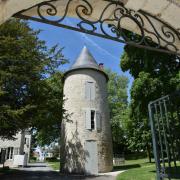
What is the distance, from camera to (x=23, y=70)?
1255cm

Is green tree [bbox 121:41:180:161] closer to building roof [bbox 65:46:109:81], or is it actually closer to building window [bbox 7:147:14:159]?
building roof [bbox 65:46:109:81]

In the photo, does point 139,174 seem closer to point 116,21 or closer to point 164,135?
point 164,135

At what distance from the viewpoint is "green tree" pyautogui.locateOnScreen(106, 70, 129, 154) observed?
32.1 meters

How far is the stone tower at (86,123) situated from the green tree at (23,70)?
5.30m

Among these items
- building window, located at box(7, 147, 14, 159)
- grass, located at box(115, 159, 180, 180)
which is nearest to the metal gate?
grass, located at box(115, 159, 180, 180)

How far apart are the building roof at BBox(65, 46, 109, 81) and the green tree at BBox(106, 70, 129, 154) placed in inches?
464

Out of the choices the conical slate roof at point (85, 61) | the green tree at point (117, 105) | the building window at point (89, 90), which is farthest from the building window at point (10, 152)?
the building window at point (89, 90)

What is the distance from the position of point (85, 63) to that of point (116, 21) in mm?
17974

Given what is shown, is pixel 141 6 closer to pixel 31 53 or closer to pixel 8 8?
pixel 8 8

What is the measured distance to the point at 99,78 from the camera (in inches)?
818

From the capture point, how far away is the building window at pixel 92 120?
18953 millimetres

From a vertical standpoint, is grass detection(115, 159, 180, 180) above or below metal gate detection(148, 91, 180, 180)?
below

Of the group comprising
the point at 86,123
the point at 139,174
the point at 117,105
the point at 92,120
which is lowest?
the point at 139,174

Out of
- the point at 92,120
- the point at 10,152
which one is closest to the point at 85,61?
the point at 92,120
